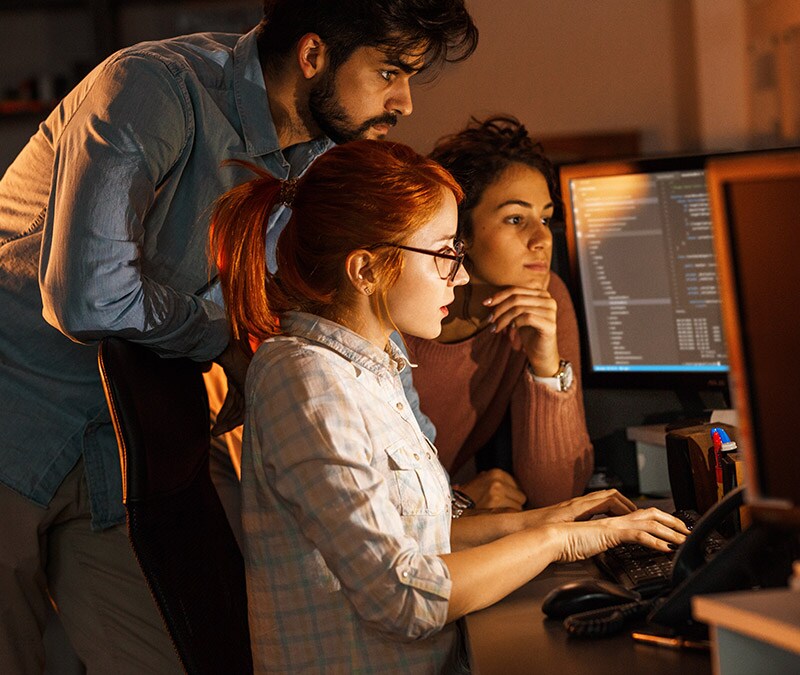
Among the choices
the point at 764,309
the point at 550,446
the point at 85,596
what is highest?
the point at 764,309

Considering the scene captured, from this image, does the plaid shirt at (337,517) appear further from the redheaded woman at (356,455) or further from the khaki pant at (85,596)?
the khaki pant at (85,596)

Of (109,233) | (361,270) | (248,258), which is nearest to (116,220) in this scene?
(109,233)

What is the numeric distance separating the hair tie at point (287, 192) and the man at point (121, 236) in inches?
8.4

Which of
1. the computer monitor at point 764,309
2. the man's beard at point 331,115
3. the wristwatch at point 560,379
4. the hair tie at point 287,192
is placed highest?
the man's beard at point 331,115

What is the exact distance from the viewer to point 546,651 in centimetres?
105

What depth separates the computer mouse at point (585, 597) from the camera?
3.69ft

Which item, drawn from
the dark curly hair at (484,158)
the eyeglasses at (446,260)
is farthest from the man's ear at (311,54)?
the eyeglasses at (446,260)

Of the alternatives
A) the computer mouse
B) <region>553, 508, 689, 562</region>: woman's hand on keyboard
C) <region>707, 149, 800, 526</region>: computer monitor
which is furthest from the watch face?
<region>707, 149, 800, 526</region>: computer monitor

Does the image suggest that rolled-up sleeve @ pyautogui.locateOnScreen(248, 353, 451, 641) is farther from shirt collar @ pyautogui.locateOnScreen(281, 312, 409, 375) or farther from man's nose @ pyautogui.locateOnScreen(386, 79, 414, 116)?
man's nose @ pyautogui.locateOnScreen(386, 79, 414, 116)

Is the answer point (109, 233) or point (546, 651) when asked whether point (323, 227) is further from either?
point (546, 651)

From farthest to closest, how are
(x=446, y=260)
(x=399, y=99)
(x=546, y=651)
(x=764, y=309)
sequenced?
(x=399, y=99) → (x=446, y=260) → (x=546, y=651) → (x=764, y=309)

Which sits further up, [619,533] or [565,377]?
[565,377]

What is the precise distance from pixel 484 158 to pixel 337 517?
3.26 ft

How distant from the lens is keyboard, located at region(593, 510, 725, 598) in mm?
1179
